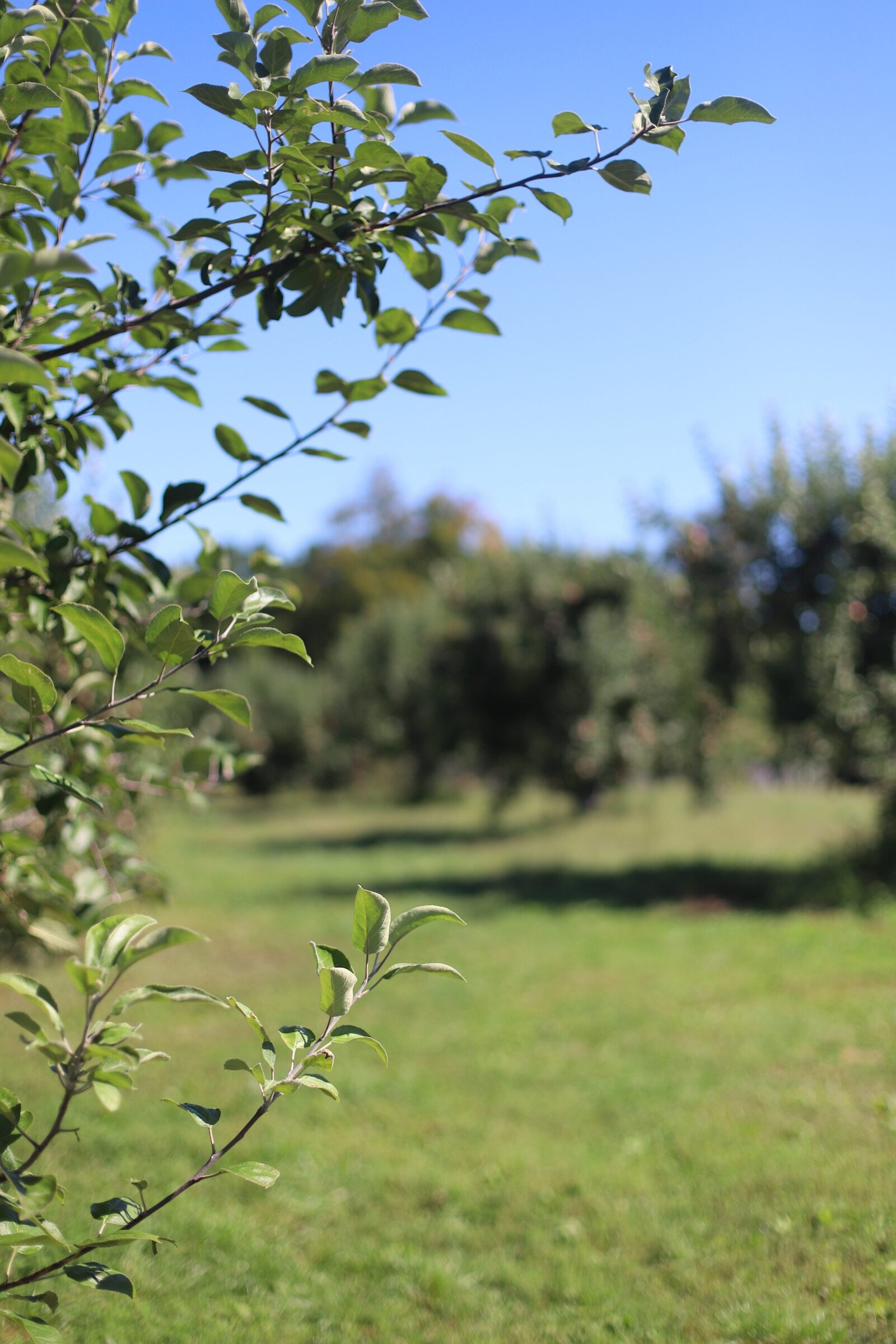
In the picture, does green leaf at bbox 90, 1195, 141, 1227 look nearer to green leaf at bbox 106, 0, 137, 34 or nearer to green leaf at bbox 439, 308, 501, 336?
green leaf at bbox 439, 308, 501, 336

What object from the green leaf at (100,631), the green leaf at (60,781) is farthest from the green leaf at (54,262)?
the green leaf at (60,781)

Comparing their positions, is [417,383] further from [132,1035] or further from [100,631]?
[132,1035]

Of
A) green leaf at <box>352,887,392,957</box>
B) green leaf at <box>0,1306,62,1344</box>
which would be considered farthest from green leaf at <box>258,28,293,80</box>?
green leaf at <box>0,1306,62,1344</box>

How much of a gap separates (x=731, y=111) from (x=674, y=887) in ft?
37.0

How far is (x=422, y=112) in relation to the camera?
182 cm

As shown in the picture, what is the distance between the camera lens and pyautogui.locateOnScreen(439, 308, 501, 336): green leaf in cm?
207

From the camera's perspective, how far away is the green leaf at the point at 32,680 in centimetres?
147

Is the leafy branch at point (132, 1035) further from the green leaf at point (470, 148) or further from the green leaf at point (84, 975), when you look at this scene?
the green leaf at point (470, 148)

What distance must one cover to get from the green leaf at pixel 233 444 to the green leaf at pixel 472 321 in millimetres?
492

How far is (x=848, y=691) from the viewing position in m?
10.2

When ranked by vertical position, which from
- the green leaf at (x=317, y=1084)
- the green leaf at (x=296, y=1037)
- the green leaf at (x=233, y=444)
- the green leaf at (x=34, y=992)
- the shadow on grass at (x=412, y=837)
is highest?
the green leaf at (x=233, y=444)

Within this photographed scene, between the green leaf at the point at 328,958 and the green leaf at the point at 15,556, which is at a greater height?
the green leaf at the point at 15,556

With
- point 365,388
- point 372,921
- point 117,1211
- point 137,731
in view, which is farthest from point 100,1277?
point 365,388

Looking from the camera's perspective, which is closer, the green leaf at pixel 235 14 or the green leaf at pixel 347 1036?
the green leaf at pixel 347 1036
